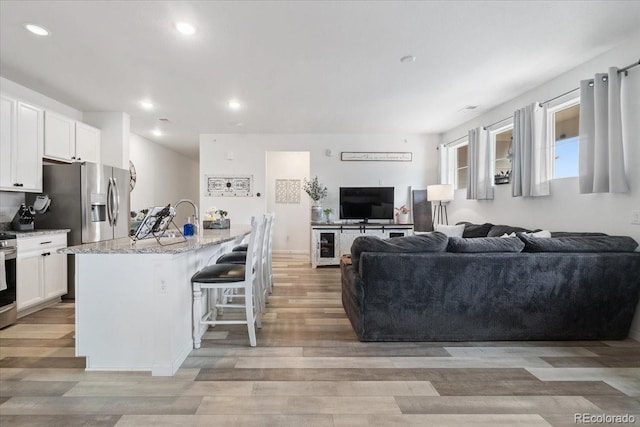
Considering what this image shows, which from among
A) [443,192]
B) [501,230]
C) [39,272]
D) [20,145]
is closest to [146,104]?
[20,145]

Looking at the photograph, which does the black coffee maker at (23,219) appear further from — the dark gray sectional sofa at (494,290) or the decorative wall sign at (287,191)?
the decorative wall sign at (287,191)

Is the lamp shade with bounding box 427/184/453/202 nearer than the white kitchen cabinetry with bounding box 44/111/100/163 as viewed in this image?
No

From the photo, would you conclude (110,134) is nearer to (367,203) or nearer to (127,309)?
(127,309)

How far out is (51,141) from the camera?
3811 mm

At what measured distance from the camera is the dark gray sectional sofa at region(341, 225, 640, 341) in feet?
8.19

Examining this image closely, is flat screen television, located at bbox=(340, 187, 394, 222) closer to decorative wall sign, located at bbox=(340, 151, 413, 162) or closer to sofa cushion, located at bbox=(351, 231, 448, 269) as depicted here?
decorative wall sign, located at bbox=(340, 151, 413, 162)

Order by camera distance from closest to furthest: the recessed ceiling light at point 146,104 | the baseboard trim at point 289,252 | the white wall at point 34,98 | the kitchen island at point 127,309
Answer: the kitchen island at point 127,309 → the white wall at point 34,98 → the recessed ceiling light at point 146,104 → the baseboard trim at point 289,252

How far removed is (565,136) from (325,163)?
153 inches

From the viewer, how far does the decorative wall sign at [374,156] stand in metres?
6.35

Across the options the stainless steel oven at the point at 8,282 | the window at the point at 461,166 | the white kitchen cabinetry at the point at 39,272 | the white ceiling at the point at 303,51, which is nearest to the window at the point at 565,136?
the white ceiling at the point at 303,51

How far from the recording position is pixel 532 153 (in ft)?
12.2

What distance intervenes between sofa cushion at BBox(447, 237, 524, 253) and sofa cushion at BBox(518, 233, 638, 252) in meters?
0.14

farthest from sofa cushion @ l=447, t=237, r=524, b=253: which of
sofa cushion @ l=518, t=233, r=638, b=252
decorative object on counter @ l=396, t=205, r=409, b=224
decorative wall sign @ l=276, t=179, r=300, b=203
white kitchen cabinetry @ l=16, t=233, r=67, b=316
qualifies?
→ decorative wall sign @ l=276, t=179, r=300, b=203

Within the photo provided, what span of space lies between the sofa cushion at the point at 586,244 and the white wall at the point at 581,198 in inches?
8.4
